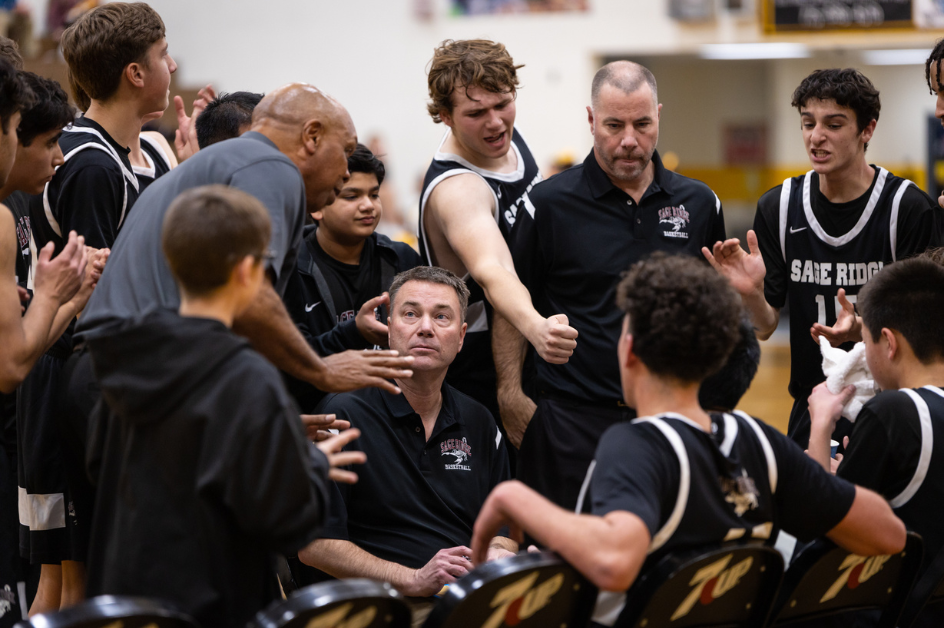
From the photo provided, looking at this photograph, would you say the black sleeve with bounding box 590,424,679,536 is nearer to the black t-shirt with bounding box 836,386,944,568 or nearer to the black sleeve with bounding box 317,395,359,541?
the black t-shirt with bounding box 836,386,944,568

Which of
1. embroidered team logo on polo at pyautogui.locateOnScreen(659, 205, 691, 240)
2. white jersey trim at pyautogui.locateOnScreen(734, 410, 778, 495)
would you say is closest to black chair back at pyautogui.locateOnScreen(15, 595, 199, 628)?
white jersey trim at pyautogui.locateOnScreen(734, 410, 778, 495)

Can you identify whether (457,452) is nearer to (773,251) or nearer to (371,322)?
(371,322)

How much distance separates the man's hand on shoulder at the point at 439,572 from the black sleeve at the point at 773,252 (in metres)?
1.78

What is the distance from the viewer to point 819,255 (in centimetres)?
372

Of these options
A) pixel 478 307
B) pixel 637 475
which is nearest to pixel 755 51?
pixel 478 307

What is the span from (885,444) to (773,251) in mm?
1585

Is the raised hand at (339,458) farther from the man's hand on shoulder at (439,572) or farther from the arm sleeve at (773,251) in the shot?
the arm sleeve at (773,251)

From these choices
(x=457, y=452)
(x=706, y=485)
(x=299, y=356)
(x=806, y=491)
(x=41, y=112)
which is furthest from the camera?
(x=457, y=452)

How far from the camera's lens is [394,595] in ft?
5.87

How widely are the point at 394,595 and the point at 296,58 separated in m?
13.1

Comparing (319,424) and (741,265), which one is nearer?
(319,424)

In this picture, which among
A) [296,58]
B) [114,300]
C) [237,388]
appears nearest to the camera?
[237,388]

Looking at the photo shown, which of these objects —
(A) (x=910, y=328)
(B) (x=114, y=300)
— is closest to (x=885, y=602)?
(A) (x=910, y=328)

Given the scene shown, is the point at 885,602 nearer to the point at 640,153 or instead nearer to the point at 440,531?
the point at 440,531
